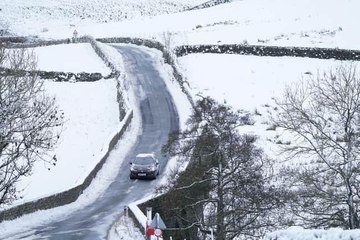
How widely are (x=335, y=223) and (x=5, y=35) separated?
75.7m

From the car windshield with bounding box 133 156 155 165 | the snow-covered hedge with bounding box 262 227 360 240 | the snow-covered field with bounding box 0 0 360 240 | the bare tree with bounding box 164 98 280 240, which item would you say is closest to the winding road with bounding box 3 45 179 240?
the car windshield with bounding box 133 156 155 165

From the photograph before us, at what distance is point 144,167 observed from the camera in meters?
32.6

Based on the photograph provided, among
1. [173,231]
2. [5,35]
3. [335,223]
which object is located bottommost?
[173,231]

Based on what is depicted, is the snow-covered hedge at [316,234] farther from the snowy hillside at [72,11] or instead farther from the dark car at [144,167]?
the snowy hillside at [72,11]

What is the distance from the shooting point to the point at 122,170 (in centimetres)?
3491

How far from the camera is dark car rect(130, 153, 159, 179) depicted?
32531 millimetres

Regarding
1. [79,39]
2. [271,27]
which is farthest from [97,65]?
[271,27]

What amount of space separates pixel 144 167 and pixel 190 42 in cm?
3156

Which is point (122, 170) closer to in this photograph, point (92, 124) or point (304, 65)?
point (92, 124)

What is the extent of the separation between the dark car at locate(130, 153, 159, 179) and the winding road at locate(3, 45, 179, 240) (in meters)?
0.41

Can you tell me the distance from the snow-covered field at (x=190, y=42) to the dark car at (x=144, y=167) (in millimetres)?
2898

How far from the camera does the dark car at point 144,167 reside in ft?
107

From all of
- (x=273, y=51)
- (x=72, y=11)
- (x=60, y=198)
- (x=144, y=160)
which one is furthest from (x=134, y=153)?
(x=72, y=11)

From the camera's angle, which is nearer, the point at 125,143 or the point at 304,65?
the point at 125,143
